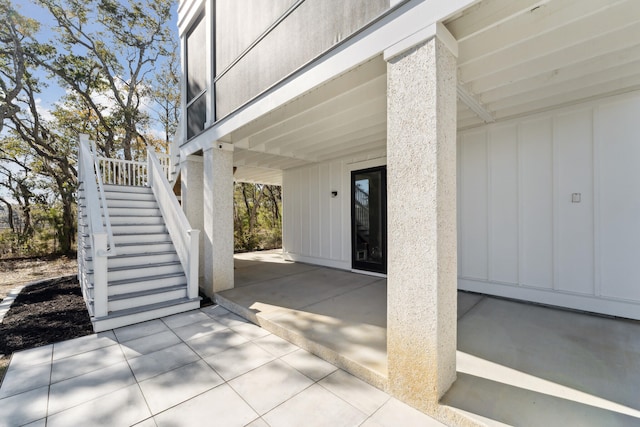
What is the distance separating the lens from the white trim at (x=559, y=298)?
3.22 metres

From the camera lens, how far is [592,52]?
7.89 feet

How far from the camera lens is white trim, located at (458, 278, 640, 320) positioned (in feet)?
10.6

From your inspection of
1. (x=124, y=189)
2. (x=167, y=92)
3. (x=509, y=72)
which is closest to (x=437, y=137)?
(x=509, y=72)

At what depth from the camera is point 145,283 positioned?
4.23 metres

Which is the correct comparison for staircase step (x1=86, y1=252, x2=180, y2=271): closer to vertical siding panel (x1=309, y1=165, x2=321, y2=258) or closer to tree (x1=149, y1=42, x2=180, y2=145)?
vertical siding panel (x1=309, y1=165, x2=321, y2=258)

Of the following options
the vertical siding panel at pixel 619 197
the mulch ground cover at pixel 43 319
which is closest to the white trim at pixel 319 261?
the vertical siding panel at pixel 619 197

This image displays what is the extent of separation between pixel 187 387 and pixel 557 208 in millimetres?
4850

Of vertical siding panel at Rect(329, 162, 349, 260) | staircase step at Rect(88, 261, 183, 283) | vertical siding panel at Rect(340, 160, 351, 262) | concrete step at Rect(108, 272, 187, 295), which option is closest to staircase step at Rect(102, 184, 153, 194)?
staircase step at Rect(88, 261, 183, 283)

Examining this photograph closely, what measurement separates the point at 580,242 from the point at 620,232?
0.38 meters

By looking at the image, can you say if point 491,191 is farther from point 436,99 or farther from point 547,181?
point 436,99

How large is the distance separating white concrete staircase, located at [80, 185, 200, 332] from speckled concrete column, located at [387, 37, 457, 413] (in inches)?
141

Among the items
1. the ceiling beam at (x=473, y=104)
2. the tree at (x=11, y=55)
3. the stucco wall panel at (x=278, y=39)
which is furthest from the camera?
the tree at (x=11, y=55)

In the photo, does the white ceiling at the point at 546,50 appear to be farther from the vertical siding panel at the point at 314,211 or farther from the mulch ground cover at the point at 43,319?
the mulch ground cover at the point at 43,319

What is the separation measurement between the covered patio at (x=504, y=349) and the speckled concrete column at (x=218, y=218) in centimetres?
35
